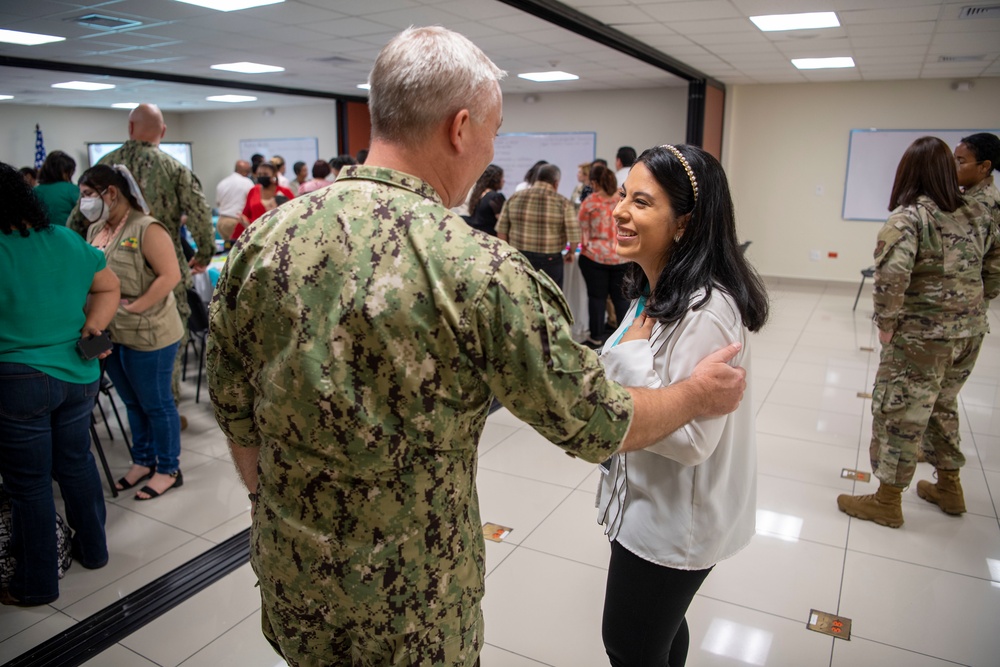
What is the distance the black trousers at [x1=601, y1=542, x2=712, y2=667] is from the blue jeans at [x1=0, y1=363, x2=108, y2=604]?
6.49ft

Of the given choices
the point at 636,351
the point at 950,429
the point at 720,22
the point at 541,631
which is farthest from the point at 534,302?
the point at 720,22

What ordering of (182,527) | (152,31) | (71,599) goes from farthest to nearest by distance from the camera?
(152,31) → (182,527) → (71,599)

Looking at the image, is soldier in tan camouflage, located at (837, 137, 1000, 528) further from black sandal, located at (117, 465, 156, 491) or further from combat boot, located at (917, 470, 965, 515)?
black sandal, located at (117, 465, 156, 491)

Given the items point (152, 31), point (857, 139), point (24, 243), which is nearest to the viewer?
point (24, 243)

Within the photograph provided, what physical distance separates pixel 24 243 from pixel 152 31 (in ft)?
16.1

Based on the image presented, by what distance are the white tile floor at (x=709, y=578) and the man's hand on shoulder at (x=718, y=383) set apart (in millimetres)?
1385

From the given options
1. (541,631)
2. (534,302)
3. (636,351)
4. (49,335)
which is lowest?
(541,631)

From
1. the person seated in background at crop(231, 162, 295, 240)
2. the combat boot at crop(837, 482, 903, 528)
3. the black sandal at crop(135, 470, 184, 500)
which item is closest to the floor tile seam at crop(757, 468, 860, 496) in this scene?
the combat boot at crop(837, 482, 903, 528)

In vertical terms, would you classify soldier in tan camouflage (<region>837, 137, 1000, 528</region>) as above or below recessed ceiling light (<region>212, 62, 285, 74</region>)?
below

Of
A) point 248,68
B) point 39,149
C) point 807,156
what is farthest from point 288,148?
point 807,156

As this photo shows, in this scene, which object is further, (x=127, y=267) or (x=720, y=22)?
(x=720, y=22)

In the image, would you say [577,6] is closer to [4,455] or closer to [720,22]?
[720,22]

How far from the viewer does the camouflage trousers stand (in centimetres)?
295

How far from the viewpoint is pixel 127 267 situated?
10.2 feet
